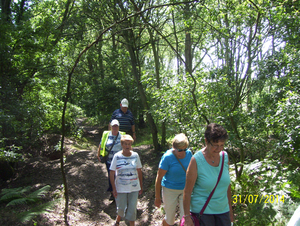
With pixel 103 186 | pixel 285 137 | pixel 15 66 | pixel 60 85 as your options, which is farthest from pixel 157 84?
pixel 285 137

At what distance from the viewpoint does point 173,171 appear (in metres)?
3.82

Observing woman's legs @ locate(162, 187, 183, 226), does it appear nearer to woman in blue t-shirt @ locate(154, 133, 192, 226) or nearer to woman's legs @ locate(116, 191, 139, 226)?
woman in blue t-shirt @ locate(154, 133, 192, 226)

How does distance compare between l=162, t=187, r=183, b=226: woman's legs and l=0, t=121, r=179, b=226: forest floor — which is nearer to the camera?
→ l=162, t=187, r=183, b=226: woman's legs

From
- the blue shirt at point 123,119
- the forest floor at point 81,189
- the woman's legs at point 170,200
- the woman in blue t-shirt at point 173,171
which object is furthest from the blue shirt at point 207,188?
the blue shirt at point 123,119

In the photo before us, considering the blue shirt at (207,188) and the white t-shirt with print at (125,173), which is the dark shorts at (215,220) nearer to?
the blue shirt at (207,188)

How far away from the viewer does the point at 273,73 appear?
5.69 metres

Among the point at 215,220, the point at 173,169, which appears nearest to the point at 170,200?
the point at 173,169

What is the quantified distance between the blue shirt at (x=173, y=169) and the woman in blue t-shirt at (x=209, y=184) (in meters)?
0.97

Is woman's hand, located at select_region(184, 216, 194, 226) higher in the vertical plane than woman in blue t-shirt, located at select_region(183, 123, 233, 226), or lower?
lower

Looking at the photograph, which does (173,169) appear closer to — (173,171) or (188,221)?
(173,171)

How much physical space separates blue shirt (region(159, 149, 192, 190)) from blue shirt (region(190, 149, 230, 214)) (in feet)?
3.19

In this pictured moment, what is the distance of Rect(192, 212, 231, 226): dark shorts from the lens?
2.74 metres

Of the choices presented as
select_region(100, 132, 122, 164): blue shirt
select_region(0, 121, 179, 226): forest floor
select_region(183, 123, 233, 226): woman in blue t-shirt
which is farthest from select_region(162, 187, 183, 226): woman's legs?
select_region(100, 132, 122, 164): blue shirt

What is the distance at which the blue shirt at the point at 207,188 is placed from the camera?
109 inches
